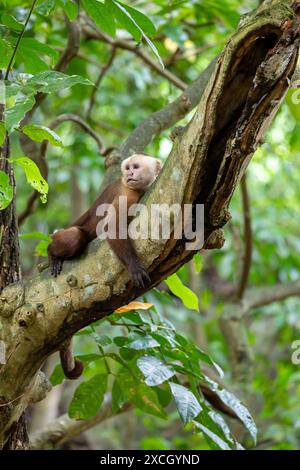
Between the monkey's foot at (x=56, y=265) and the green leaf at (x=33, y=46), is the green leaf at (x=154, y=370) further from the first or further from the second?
the green leaf at (x=33, y=46)

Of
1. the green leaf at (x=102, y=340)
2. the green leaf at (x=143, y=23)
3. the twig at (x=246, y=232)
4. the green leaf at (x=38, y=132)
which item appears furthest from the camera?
the twig at (x=246, y=232)

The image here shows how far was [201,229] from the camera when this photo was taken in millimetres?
2176

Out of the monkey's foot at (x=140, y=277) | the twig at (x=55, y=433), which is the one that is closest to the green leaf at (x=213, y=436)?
the monkey's foot at (x=140, y=277)

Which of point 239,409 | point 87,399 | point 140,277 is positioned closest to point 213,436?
point 239,409

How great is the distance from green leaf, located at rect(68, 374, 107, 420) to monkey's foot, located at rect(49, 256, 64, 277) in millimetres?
691

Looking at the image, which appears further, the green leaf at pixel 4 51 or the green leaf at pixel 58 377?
the green leaf at pixel 58 377

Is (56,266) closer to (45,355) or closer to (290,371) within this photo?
(45,355)

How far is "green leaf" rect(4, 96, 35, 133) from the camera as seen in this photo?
1.79 metres

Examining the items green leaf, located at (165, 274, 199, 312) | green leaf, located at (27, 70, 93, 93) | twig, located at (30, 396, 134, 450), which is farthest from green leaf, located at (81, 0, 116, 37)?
twig, located at (30, 396, 134, 450)

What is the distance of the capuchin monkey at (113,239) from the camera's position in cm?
224

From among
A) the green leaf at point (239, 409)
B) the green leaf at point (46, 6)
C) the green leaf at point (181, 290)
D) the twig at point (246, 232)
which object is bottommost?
the green leaf at point (239, 409)

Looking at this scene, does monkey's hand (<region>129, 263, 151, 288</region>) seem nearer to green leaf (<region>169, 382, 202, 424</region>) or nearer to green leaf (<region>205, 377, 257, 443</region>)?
green leaf (<region>169, 382, 202, 424</region>)

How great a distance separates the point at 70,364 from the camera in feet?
10.1

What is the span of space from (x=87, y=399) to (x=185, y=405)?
0.68 meters
